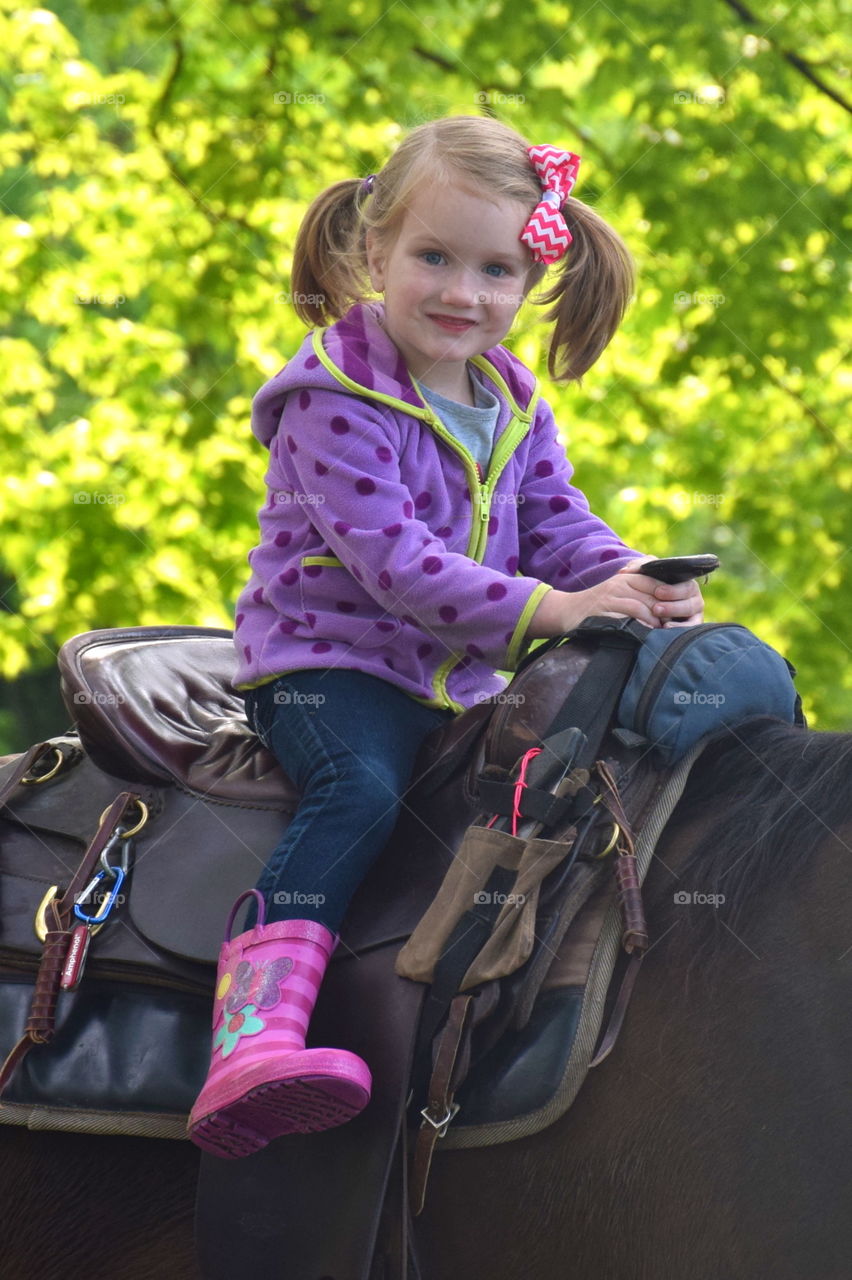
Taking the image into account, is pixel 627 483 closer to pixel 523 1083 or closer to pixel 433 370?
pixel 433 370

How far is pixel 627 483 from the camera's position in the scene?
22.5 feet

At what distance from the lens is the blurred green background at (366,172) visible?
5633mm

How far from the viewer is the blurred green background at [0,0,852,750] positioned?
563cm

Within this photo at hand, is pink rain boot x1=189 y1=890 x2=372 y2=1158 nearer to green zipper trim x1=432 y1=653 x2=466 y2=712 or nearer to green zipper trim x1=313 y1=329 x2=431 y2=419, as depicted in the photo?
green zipper trim x1=432 y1=653 x2=466 y2=712

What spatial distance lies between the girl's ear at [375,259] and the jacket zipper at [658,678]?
0.81 m

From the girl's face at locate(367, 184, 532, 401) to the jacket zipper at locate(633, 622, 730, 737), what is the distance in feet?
1.97

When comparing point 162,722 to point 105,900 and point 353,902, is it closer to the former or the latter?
point 105,900

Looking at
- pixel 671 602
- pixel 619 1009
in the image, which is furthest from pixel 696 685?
pixel 619 1009

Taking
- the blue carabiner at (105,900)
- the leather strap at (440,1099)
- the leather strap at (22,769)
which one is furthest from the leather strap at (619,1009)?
the leather strap at (22,769)

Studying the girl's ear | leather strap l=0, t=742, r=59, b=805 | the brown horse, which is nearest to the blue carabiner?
leather strap l=0, t=742, r=59, b=805

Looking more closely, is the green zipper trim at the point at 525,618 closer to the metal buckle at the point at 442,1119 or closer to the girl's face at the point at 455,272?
the girl's face at the point at 455,272

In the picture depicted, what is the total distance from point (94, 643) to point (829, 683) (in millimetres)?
4371

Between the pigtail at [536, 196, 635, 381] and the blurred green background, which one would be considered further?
the blurred green background

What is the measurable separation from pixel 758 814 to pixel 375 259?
3.63ft
